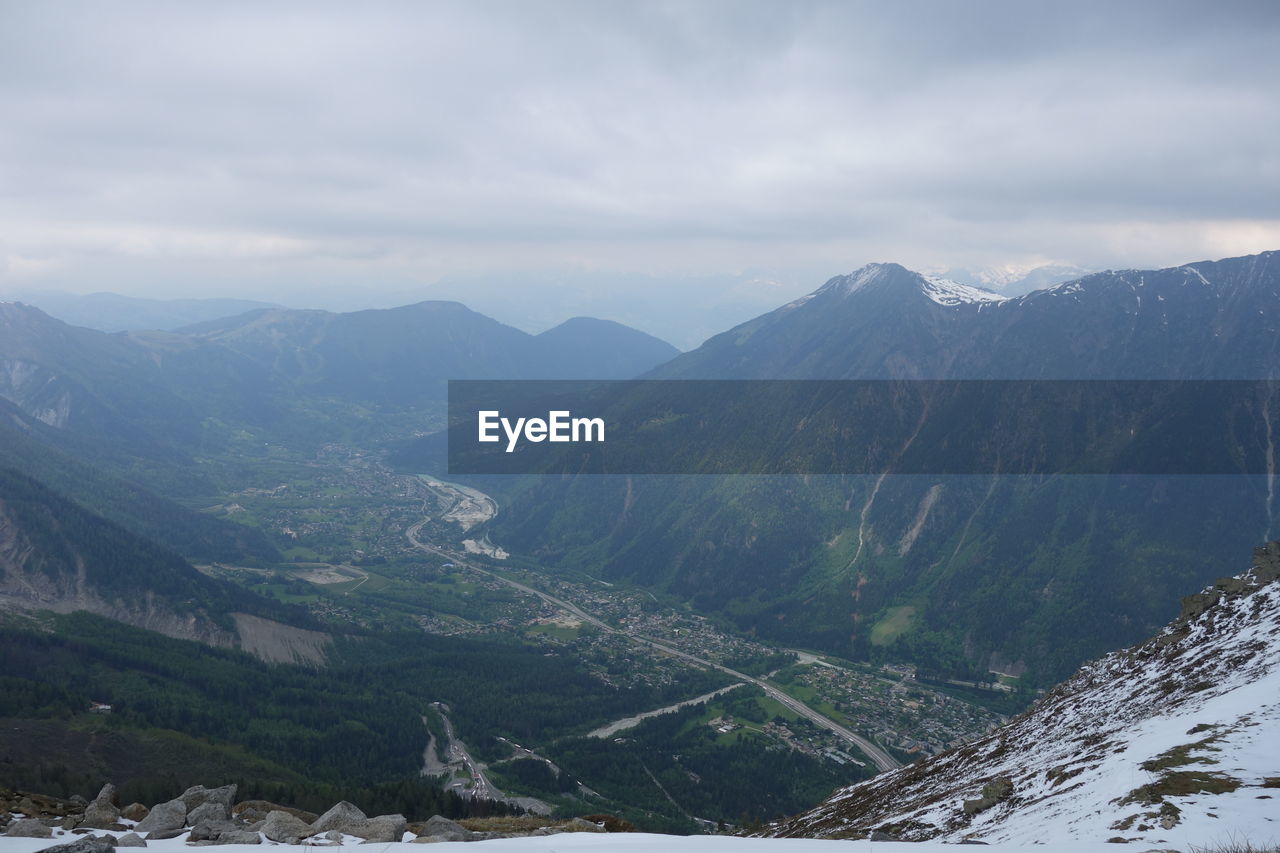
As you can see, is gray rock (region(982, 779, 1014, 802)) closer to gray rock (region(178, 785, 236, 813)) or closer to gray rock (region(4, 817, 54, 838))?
gray rock (region(178, 785, 236, 813))

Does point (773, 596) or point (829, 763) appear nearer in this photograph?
point (829, 763)

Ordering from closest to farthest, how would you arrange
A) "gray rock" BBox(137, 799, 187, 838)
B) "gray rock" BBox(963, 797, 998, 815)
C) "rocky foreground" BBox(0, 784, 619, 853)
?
"rocky foreground" BBox(0, 784, 619, 853)
"gray rock" BBox(137, 799, 187, 838)
"gray rock" BBox(963, 797, 998, 815)

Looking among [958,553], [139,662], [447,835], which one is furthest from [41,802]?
[958,553]

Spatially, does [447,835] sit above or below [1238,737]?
below

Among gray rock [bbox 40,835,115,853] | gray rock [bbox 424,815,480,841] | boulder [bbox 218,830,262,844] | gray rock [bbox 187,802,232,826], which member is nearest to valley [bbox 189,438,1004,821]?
gray rock [bbox 187,802,232,826]

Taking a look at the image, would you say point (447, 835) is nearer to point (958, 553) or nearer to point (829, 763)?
point (829, 763)

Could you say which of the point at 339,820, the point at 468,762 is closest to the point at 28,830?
the point at 339,820

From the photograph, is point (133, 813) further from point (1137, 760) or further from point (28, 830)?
point (1137, 760)
